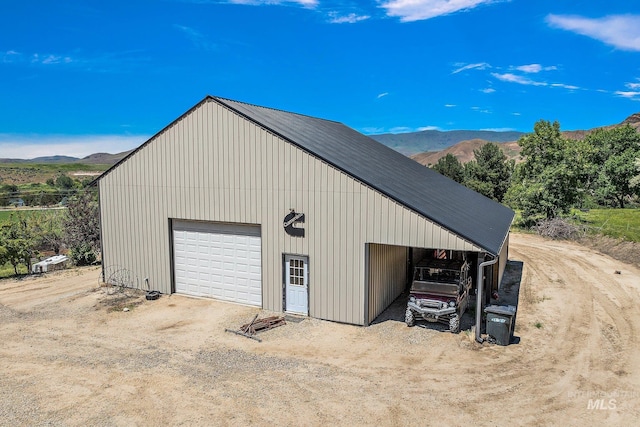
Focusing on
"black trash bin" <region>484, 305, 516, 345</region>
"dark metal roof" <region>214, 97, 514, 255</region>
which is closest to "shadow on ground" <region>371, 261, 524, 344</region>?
"black trash bin" <region>484, 305, 516, 345</region>

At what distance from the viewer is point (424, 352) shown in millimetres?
11758

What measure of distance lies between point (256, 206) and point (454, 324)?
7.31 meters

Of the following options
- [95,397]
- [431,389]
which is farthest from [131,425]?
[431,389]

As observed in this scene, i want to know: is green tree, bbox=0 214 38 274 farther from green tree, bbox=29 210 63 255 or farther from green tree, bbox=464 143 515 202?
green tree, bbox=464 143 515 202

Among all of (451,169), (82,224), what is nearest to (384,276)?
(82,224)

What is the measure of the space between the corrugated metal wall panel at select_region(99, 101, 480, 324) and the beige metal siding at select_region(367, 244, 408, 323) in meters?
0.52

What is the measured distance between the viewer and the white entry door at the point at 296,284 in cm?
1441

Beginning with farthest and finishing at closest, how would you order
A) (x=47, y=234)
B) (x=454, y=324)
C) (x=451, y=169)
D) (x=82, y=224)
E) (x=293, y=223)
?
(x=451, y=169)
(x=47, y=234)
(x=82, y=224)
(x=293, y=223)
(x=454, y=324)

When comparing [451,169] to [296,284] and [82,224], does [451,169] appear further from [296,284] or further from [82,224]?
[296,284]

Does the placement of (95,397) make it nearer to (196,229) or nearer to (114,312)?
(114,312)

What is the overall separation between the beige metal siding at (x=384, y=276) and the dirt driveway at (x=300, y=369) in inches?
34.3

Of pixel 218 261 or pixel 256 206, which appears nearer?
pixel 256 206

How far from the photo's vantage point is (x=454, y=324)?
12.9 metres

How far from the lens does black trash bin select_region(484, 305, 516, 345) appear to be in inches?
476
